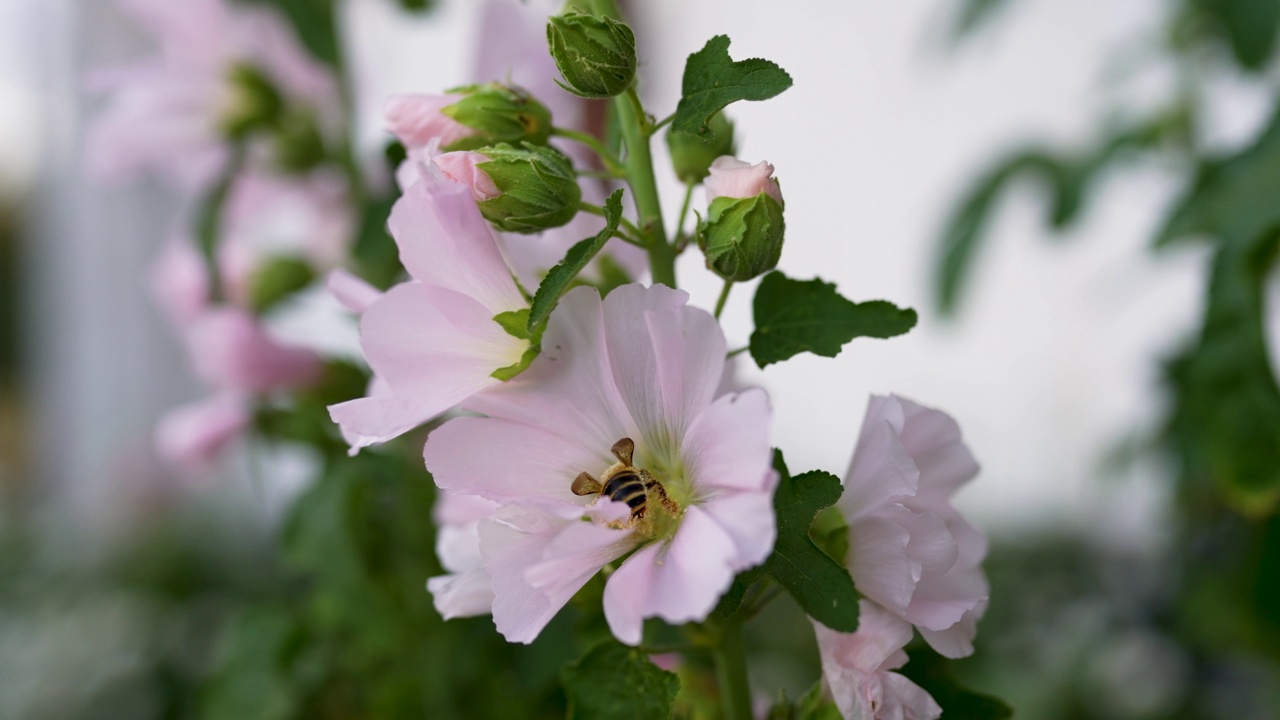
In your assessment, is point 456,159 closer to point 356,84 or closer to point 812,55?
point 356,84

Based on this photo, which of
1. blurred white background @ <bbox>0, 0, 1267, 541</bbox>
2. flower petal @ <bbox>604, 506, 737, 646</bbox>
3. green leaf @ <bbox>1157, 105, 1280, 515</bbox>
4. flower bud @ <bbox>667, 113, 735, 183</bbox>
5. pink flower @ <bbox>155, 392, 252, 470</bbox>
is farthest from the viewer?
blurred white background @ <bbox>0, 0, 1267, 541</bbox>

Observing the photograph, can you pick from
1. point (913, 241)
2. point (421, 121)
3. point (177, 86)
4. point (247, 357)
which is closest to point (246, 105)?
point (177, 86)

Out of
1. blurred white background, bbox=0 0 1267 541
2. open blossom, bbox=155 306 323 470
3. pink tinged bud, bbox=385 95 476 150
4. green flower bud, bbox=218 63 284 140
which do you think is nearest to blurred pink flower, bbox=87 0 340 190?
green flower bud, bbox=218 63 284 140

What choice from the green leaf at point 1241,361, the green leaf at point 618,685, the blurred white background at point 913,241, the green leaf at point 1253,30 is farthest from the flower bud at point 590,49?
the blurred white background at point 913,241

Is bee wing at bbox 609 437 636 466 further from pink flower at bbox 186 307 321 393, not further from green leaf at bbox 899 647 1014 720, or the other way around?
pink flower at bbox 186 307 321 393

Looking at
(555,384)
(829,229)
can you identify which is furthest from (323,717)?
(829,229)

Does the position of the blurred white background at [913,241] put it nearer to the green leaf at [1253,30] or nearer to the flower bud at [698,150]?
the green leaf at [1253,30]

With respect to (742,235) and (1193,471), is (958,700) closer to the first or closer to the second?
(742,235)
